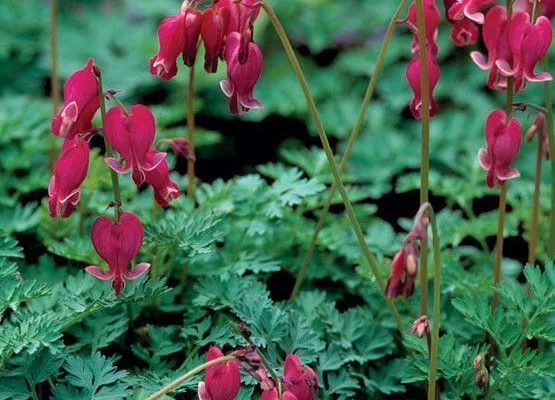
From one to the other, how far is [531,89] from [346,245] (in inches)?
96.3

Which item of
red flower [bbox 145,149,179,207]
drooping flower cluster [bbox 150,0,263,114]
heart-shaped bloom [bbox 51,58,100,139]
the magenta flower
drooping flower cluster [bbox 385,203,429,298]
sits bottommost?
red flower [bbox 145,149,179,207]

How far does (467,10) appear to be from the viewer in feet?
7.57

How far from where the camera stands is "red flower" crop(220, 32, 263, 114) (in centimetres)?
227

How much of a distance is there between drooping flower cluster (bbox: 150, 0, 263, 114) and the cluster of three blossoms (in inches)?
5.9

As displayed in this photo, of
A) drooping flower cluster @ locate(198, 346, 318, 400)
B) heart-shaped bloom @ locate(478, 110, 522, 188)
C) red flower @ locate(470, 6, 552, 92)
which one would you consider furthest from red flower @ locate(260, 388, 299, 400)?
red flower @ locate(470, 6, 552, 92)

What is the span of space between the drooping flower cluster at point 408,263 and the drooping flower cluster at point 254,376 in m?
0.28

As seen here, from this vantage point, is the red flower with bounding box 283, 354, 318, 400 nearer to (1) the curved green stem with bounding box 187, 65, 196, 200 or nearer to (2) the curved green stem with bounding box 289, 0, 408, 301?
(2) the curved green stem with bounding box 289, 0, 408, 301

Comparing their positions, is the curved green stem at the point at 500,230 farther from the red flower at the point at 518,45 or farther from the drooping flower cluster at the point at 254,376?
the drooping flower cluster at the point at 254,376

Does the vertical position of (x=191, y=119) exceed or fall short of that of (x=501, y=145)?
it falls short

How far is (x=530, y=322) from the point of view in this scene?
228cm

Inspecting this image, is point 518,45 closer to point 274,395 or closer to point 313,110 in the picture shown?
point 313,110

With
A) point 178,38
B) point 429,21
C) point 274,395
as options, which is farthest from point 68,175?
point 429,21

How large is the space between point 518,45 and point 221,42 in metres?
0.71

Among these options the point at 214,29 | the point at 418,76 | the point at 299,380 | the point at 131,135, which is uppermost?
the point at 214,29
